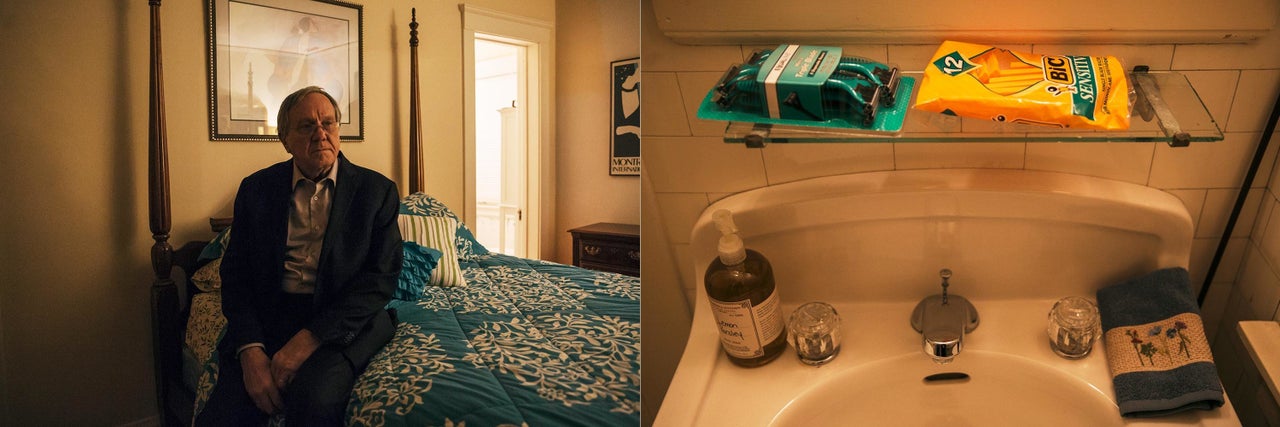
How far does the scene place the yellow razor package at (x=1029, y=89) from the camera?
57 cm

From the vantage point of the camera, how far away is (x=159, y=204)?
1.71 ft

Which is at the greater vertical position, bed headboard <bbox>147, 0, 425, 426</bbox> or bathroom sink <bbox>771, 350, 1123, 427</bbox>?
bed headboard <bbox>147, 0, 425, 426</bbox>

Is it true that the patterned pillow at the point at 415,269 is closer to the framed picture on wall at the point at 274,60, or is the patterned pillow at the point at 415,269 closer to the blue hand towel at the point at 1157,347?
the framed picture on wall at the point at 274,60

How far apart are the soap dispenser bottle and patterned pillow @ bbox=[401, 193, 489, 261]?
0.24 meters

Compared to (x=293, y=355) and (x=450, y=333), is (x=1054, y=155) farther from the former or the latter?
(x=293, y=355)

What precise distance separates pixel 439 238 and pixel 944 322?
52 centimetres

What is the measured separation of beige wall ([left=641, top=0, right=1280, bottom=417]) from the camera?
0.69 meters

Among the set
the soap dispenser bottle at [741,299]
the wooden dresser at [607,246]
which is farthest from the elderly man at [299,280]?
the soap dispenser bottle at [741,299]

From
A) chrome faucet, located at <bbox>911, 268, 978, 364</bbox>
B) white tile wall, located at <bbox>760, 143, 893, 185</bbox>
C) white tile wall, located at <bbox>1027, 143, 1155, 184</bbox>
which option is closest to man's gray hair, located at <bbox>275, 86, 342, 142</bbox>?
white tile wall, located at <bbox>760, 143, 893, 185</bbox>

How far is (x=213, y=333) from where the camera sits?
Answer: 0.56 m

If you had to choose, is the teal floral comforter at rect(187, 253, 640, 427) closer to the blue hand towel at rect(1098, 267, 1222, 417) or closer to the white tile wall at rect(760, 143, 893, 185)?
the white tile wall at rect(760, 143, 893, 185)

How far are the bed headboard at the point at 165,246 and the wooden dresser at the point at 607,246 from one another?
0.18 meters

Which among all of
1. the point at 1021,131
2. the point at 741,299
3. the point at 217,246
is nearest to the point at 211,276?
the point at 217,246

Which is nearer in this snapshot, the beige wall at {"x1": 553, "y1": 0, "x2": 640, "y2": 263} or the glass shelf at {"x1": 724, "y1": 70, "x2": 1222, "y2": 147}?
the glass shelf at {"x1": 724, "y1": 70, "x2": 1222, "y2": 147}
